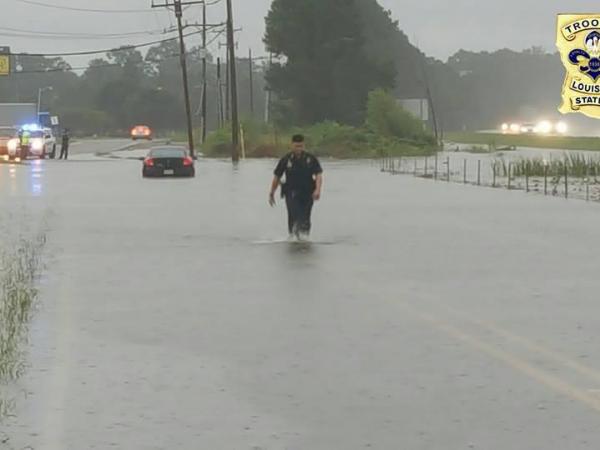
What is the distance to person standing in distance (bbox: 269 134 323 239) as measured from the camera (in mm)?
19969

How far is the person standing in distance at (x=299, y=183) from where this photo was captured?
20.0 metres

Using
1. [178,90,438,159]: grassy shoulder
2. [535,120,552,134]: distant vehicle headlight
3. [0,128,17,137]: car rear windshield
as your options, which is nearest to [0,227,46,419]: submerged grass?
[0,128,17,137]: car rear windshield

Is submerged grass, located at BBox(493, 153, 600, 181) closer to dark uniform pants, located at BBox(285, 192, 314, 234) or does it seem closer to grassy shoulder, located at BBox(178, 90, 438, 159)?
dark uniform pants, located at BBox(285, 192, 314, 234)

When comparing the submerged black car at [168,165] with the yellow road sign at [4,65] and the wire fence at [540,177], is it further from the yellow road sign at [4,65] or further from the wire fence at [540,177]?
the yellow road sign at [4,65]

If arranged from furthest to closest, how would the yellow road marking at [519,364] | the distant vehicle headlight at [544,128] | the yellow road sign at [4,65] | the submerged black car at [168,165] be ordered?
the distant vehicle headlight at [544,128]
the yellow road sign at [4,65]
the submerged black car at [168,165]
the yellow road marking at [519,364]

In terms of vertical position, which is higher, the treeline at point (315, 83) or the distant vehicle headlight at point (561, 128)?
the treeline at point (315, 83)

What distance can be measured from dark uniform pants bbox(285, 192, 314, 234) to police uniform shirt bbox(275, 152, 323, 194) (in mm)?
115

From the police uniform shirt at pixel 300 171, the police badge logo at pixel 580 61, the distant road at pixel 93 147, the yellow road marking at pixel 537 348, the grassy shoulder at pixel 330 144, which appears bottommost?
the distant road at pixel 93 147

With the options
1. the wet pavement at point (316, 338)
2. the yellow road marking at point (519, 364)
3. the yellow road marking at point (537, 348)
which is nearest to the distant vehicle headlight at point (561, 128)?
the wet pavement at point (316, 338)

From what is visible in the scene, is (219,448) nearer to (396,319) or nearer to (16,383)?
(16,383)

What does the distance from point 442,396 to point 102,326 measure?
4.15m

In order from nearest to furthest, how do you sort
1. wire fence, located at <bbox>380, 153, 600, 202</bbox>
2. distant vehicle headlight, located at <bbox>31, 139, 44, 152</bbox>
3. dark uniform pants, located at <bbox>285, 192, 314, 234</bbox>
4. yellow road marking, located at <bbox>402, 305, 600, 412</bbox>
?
yellow road marking, located at <bbox>402, 305, 600, 412</bbox> → dark uniform pants, located at <bbox>285, 192, 314, 234</bbox> → wire fence, located at <bbox>380, 153, 600, 202</bbox> → distant vehicle headlight, located at <bbox>31, 139, 44, 152</bbox>

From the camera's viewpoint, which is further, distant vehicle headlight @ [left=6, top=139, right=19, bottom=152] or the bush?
the bush

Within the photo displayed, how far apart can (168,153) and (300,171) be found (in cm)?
2555
